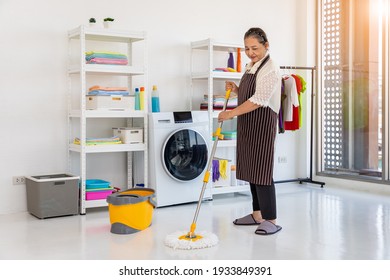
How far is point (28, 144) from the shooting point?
184 inches

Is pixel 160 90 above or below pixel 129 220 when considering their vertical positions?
above

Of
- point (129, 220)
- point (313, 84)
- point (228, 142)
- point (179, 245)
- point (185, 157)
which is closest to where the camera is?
point (179, 245)

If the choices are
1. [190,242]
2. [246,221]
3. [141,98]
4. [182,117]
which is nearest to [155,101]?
[141,98]

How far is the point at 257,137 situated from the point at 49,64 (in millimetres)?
2131

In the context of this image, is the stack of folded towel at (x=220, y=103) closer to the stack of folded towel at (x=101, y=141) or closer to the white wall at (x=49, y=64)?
the white wall at (x=49, y=64)

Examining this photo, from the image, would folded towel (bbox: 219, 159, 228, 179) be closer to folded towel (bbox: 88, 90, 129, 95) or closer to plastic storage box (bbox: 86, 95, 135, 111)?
plastic storage box (bbox: 86, 95, 135, 111)

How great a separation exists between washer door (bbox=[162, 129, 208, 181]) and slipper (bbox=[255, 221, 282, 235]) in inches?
49.1

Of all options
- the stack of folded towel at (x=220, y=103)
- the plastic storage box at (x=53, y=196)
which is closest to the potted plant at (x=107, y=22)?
the stack of folded towel at (x=220, y=103)

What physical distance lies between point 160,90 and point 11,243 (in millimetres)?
2358

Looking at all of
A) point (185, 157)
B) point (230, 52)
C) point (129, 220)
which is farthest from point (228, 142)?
point (129, 220)

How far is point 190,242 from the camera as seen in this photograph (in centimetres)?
339

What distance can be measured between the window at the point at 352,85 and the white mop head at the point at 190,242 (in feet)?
9.52

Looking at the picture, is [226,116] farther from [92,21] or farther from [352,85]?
[352,85]

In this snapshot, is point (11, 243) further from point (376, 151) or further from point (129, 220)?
point (376, 151)
